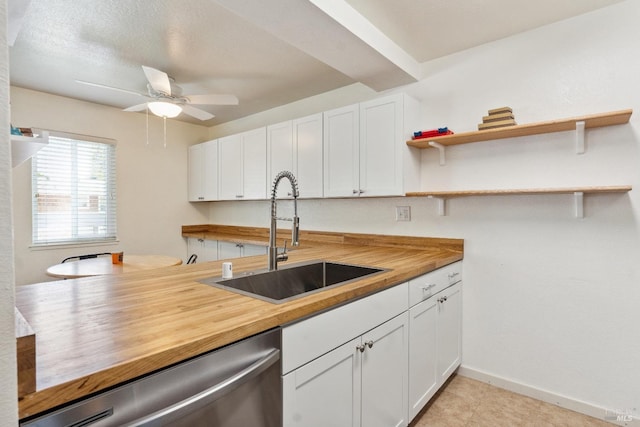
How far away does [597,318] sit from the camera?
6.30ft

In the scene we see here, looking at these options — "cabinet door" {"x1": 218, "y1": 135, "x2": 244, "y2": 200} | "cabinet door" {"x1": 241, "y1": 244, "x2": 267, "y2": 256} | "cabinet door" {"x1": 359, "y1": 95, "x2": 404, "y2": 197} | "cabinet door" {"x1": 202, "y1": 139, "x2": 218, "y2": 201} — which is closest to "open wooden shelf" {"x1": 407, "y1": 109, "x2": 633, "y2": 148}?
"cabinet door" {"x1": 359, "y1": 95, "x2": 404, "y2": 197}

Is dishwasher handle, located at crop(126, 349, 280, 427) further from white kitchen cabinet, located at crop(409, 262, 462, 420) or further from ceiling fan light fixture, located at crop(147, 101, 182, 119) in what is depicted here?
ceiling fan light fixture, located at crop(147, 101, 182, 119)

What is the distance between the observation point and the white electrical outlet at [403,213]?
266 cm

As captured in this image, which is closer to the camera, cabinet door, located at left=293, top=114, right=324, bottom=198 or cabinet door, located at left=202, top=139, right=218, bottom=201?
cabinet door, located at left=293, top=114, right=324, bottom=198

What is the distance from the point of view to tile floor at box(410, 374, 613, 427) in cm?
184

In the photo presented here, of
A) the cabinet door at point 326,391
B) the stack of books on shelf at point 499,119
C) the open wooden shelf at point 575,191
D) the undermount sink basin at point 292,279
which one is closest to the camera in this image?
the cabinet door at point 326,391

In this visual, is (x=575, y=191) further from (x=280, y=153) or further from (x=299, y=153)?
(x=280, y=153)

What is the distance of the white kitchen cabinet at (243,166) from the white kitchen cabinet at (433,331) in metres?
2.07

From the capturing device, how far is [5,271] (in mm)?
480

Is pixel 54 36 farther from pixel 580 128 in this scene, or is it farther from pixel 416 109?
pixel 580 128

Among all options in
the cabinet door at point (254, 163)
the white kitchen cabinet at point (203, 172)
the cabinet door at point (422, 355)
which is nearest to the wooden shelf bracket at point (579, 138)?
the cabinet door at point (422, 355)

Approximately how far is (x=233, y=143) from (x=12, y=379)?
355cm

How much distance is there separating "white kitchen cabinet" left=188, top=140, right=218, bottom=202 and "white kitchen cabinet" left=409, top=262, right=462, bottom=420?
302 cm

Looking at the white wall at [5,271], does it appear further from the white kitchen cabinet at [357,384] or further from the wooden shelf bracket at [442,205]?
the wooden shelf bracket at [442,205]
